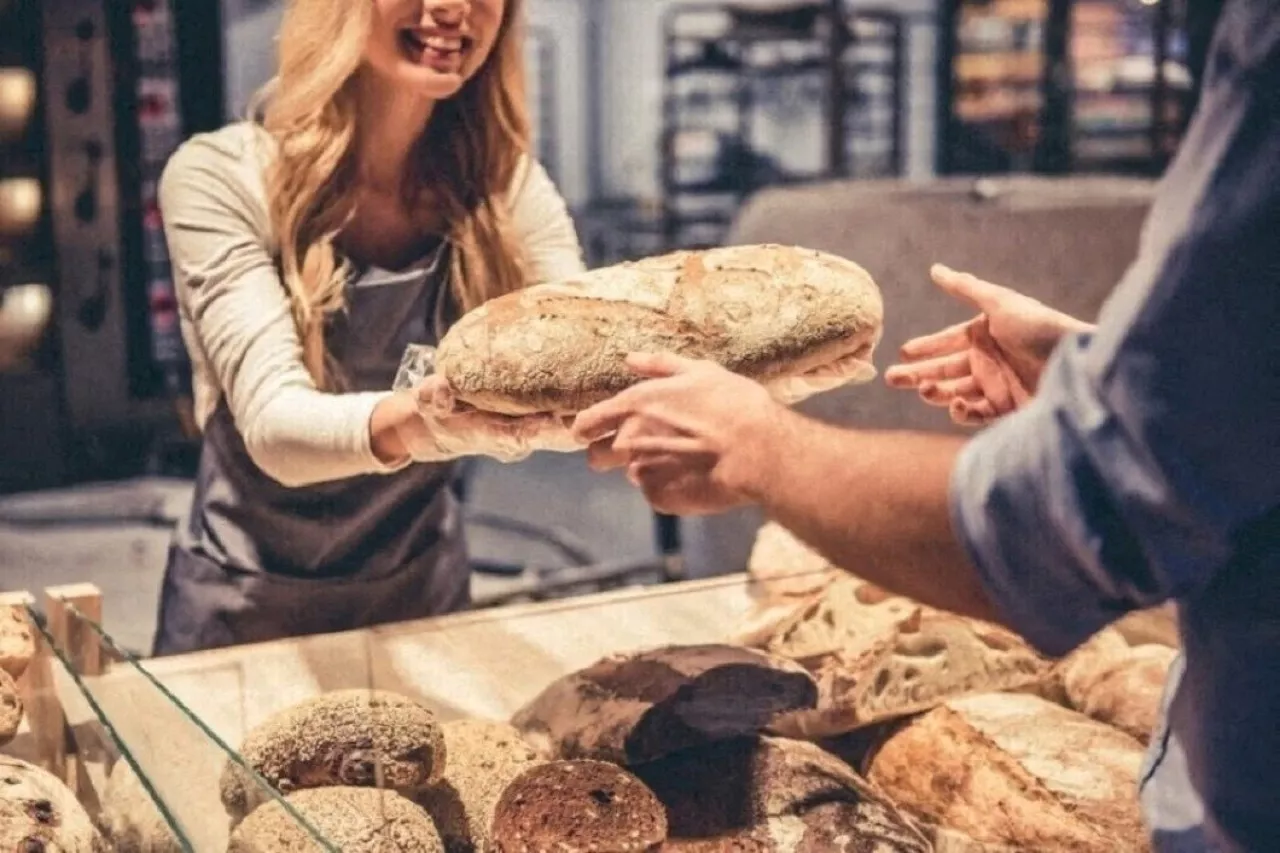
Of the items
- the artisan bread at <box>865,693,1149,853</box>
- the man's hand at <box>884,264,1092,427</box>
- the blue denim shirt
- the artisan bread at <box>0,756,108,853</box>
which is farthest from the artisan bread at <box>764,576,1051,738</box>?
the artisan bread at <box>0,756,108,853</box>

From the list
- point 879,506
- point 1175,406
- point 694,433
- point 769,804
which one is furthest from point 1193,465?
point 769,804

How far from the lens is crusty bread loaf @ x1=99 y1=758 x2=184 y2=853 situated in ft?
3.33

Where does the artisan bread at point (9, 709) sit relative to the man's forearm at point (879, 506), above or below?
below

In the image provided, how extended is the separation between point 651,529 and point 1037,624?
13.4ft

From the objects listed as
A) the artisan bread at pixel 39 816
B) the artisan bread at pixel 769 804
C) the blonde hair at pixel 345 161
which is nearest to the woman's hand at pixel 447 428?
the blonde hair at pixel 345 161

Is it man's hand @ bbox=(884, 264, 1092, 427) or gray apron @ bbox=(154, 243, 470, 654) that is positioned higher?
man's hand @ bbox=(884, 264, 1092, 427)

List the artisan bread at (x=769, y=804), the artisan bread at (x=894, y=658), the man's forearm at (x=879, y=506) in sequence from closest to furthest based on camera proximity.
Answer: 1. the man's forearm at (x=879, y=506)
2. the artisan bread at (x=769, y=804)
3. the artisan bread at (x=894, y=658)

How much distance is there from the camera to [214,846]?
0.93 m

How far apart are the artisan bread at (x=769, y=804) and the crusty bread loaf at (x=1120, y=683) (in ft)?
0.79

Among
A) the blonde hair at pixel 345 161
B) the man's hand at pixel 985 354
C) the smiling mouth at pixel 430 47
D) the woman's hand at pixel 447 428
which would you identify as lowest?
the woman's hand at pixel 447 428

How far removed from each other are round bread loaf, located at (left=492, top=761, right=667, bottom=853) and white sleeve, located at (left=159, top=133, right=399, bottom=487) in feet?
1.72

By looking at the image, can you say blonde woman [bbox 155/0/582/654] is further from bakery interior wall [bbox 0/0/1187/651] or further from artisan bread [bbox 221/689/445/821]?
artisan bread [bbox 221/689/445/821]

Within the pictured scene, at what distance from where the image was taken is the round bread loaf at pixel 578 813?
944 mm

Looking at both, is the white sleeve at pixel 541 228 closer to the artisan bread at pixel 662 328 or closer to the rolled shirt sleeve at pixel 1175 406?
the artisan bread at pixel 662 328
